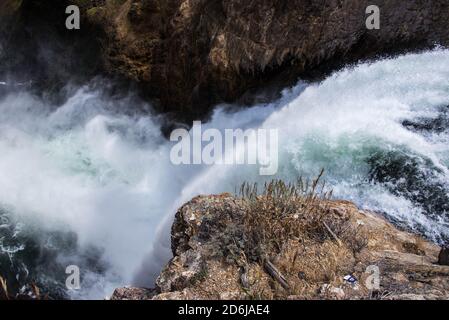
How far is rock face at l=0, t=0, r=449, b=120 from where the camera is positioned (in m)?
5.87

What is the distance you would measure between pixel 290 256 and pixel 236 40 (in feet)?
11.3

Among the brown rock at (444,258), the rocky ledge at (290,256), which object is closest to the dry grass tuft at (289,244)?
the rocky ledge at (290,256)

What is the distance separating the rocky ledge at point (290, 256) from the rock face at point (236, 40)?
2.54 meters

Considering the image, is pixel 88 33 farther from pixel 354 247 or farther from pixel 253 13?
pixel 354 247

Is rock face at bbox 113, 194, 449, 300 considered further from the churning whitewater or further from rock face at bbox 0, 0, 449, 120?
rock face at bbox 0, 0, 449, 120

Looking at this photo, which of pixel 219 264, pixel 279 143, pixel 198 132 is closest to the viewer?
pixel 219 264

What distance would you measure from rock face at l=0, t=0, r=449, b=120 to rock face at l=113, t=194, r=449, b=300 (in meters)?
2.55

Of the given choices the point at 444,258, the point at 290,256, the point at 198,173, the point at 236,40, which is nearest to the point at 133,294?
the point at 290,256

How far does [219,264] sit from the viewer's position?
3596 millimetres

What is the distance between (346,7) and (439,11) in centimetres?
114

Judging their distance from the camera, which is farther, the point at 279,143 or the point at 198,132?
the point at 198,132

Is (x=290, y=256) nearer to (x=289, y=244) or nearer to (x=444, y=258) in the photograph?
(x=289, y=244)

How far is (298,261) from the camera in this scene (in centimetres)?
354
